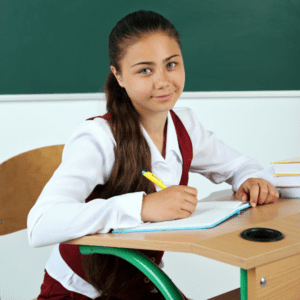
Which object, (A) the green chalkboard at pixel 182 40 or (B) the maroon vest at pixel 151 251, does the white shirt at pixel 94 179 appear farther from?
(A) the green chalkboard at pixel 182 40

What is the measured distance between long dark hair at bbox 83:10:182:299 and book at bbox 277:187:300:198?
342 millimetres

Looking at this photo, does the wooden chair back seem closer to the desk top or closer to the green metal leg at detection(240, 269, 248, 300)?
the desk top

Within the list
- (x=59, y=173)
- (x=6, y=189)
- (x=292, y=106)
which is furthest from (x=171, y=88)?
(x=292, y=106)

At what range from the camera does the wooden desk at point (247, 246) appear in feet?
1.82

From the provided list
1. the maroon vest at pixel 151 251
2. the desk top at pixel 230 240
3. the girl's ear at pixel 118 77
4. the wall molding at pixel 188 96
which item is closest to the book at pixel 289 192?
the desk top at pixel 230 240

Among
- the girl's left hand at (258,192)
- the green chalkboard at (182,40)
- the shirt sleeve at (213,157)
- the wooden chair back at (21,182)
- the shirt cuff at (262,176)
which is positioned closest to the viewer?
the girl's left hand at (258,192)

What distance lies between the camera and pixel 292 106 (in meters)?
2.53

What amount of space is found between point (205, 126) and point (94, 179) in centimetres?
149

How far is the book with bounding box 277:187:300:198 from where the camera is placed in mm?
1038

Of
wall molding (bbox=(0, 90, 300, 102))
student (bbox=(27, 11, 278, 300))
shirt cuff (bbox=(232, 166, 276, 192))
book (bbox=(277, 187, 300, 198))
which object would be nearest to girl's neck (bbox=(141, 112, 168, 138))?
student (bbox=(27, 11, 278, 300))

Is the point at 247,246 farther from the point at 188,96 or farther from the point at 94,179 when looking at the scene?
the point at 188,96

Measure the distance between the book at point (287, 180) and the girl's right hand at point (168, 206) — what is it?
13.7 inches

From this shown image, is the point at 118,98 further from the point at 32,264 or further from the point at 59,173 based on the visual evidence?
the point at 32,264

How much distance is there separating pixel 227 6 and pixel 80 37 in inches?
35.4
